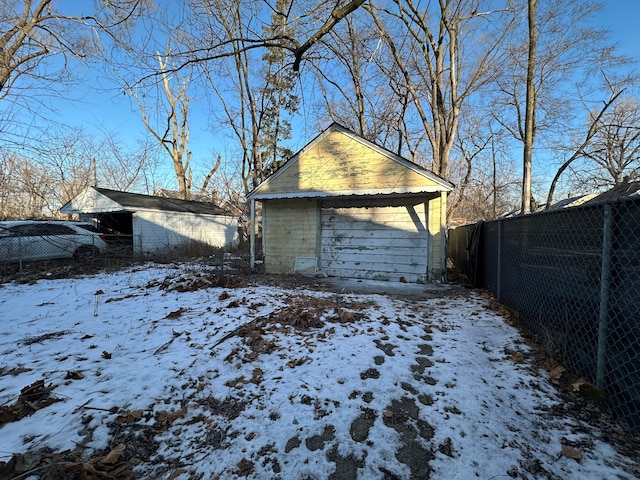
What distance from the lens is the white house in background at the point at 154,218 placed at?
569 inches

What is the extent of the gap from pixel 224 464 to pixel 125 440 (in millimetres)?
792

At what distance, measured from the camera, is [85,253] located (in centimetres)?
1084

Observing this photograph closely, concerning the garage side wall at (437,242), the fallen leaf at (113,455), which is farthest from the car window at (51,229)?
the garage side wall at (437,242)

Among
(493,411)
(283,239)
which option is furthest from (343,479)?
(283,239)

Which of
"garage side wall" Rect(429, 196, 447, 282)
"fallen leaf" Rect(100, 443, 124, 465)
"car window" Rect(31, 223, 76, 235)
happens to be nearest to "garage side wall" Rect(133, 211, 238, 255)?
"car window" Rect(31, 223, 76, 235)

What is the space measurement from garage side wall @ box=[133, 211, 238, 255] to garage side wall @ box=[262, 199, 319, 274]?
7907 millimetres

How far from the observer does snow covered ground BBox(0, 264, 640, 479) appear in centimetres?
186

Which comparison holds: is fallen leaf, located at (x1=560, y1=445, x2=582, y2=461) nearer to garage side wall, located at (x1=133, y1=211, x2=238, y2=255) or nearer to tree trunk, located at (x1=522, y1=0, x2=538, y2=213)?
tree trunk, located at (x1=522, y1=0, x2=538, y2=213)

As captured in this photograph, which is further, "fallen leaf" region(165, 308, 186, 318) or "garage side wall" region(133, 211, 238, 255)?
"garage side wall" region(133, 211, 238, 255)

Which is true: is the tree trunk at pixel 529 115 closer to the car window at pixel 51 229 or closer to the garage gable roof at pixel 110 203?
the car window at pixel 51 229

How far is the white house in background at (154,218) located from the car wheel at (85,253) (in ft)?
9.05

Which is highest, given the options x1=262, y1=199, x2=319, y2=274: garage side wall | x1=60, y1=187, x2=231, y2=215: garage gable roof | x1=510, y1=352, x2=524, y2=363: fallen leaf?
x1=60, y1=187, x2=231, y2=215: garage gable roof

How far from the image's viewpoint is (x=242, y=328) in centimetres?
416

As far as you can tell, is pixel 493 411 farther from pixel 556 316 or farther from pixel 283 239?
pixel 283 239
